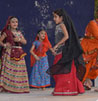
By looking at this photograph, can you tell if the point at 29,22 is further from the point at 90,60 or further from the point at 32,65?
the point at 90,60

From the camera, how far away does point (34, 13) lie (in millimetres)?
6930

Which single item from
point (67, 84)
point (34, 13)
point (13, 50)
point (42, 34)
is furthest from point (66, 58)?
point (34, 13)

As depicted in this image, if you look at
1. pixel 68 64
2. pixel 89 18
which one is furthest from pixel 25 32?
pixel 68 64

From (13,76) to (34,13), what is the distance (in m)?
2.08

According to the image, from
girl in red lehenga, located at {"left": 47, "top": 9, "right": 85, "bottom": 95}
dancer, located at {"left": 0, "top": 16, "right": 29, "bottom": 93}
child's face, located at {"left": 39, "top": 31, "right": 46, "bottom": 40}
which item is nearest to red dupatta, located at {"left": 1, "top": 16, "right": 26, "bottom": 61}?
dancer, located at {"left": 0, "top": 16, "right": 29, "bottom": 93}

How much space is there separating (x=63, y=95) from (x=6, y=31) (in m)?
1.91

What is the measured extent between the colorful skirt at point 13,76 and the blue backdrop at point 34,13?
130 cm

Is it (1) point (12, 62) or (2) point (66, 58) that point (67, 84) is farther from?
(1) point (12, 62)

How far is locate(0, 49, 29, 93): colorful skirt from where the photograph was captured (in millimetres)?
5602

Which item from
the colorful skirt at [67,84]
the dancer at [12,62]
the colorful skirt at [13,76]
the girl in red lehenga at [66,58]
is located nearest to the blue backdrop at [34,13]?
the dancer at [12,62]

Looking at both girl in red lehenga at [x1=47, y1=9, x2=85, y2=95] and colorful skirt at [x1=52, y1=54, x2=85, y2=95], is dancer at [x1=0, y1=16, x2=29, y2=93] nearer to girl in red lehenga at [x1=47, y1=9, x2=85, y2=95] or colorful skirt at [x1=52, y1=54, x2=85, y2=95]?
girl in red lehenga at [x1=47, y1=9, x2=85, y2=95]

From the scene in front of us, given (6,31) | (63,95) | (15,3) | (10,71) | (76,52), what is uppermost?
(15,3)

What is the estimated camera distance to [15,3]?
22.3ft

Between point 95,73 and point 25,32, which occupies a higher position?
point 25,32
